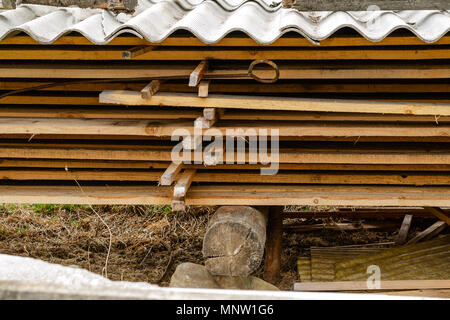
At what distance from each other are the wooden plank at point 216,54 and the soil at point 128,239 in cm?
212

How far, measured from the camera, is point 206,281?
155 inches

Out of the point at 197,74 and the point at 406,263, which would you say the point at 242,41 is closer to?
the point at 197,74

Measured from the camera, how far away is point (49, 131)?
334 cm

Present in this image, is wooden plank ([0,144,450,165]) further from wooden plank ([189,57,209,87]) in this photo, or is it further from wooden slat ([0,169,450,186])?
wooden plank ([189,57,209,87])

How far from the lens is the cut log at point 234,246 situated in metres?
3.51

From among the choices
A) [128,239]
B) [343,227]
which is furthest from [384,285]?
[128,239]

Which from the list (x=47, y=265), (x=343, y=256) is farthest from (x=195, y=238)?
(x=47, y=265)

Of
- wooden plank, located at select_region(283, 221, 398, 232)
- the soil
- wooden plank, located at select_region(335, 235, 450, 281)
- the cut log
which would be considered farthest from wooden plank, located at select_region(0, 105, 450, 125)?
wooden plank, located at select_region(283, 221, 398, 232)

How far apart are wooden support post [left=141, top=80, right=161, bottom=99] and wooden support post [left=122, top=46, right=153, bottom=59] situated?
0.70 feet

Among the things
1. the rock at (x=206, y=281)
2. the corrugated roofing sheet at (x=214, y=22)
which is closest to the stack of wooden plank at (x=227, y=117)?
the corrugated roofing sheet at (x=214, y=22)

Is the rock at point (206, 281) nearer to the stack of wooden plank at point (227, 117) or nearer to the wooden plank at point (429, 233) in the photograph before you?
the stack of wooden plank at point (227, 117)

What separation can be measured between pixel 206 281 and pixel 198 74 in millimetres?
1768

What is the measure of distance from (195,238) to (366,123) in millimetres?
3257
